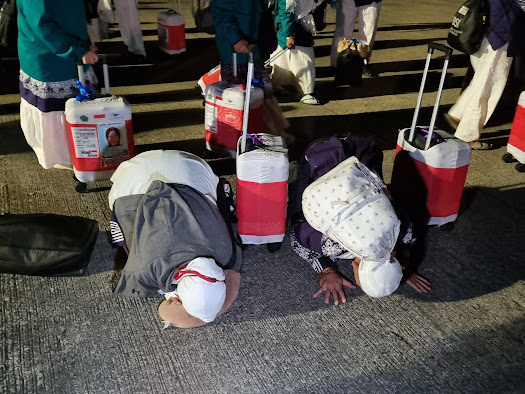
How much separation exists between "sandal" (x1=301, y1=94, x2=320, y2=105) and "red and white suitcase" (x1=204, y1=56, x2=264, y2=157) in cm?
151

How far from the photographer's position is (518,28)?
428cm

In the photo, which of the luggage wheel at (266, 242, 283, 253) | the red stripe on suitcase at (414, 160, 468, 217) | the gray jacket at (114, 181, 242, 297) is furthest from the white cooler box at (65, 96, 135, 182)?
the red stripe on suitcase at (414, 160, 468, 217)

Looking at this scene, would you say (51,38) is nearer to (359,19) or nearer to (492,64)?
(492,64)

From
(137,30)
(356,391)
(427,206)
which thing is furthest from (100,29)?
(356,391)

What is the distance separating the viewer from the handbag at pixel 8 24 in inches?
161

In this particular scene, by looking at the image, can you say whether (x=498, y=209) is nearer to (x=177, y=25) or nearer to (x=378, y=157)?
(x=378, y=157)

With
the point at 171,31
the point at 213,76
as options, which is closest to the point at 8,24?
the point at 213,76

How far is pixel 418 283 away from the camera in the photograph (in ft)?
9.93

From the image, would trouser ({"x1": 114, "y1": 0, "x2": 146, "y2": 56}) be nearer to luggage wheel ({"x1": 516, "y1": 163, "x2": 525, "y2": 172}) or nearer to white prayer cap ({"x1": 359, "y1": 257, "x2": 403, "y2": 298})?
luggage wheel ({"x1": 516, "y1": 163, "x2": 525, "y2": 172})

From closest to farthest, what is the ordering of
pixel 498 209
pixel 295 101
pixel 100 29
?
pixel 498 209
pixel 295 101
pixel 100 29

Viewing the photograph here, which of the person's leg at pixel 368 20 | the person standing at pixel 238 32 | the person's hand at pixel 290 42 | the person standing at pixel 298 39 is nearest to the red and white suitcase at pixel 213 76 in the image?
the person standing at pixel 298 39

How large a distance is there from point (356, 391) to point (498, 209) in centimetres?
209

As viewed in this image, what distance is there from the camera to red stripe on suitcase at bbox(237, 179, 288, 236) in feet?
9.86

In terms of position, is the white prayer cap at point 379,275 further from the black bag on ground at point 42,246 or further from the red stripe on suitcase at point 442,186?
the black bag on ground at point 42,246
